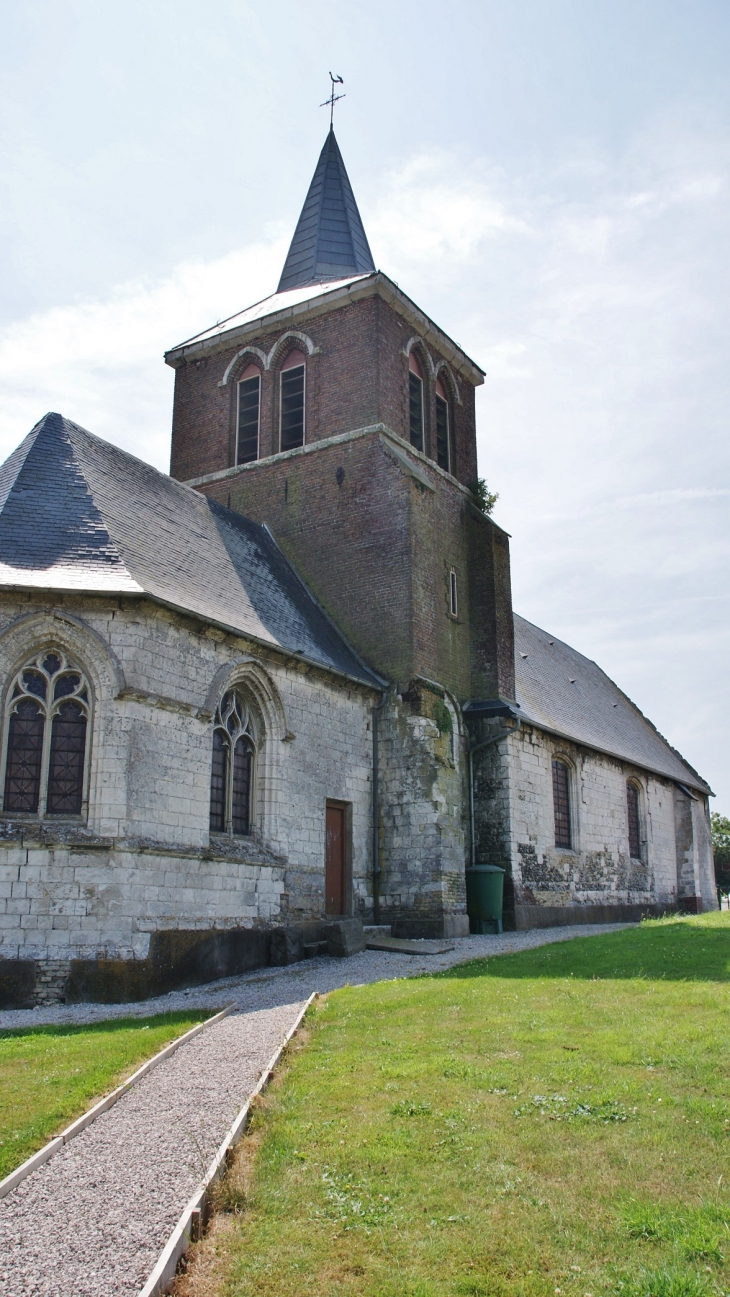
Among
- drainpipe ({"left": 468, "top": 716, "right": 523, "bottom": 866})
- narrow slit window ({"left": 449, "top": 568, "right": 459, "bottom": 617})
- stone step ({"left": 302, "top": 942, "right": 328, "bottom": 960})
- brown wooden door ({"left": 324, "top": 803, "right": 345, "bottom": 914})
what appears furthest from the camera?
narrow slit window ({"left": 449, "top": 568, "right": 459, "bottom": 617})

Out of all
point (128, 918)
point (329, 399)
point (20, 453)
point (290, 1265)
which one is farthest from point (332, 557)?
point (290, 1265)

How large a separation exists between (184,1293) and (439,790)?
45.3ft

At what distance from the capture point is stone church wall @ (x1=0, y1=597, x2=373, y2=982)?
38.1 feet

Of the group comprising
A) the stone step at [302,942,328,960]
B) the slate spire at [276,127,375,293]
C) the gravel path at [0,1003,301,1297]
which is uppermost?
the slate spire at [276,127,375,293]

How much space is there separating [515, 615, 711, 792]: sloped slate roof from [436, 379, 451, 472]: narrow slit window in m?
5.26

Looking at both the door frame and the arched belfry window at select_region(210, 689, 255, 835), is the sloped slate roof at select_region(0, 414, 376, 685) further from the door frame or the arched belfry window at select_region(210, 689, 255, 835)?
the door frame

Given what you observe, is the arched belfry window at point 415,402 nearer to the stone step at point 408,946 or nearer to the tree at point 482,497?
the tree at point 482,497

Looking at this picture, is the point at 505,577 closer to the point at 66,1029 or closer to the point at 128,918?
the point at 128,918

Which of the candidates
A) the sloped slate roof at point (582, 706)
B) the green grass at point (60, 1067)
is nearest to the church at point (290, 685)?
the sloped slate roof at point (582, 706)

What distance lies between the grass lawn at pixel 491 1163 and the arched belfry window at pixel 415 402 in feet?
48.3

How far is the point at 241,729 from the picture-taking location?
14.8 metres

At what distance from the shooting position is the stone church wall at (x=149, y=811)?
11.6m

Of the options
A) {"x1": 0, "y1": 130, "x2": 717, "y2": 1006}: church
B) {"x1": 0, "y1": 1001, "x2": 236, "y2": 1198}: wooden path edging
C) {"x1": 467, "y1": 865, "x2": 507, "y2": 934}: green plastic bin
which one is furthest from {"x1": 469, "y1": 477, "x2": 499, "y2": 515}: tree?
{"x1": 0, "y1": 1001, "x2": 236, "y2": 1198}: wooden path edging

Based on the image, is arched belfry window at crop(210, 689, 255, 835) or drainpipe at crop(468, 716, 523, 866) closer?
arched belfry window at crop(210, 689, 255, 835)
